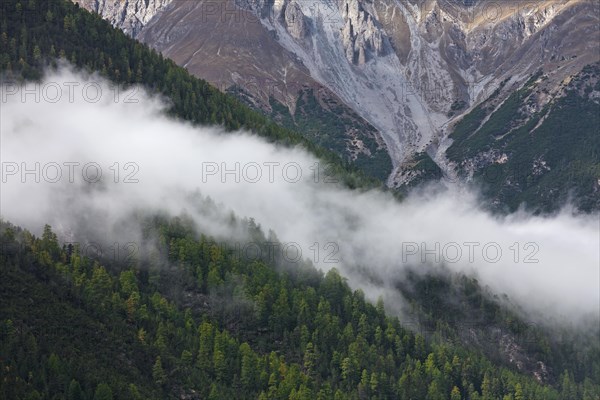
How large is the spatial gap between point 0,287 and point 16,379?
29139 mm

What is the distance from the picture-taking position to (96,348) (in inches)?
7431

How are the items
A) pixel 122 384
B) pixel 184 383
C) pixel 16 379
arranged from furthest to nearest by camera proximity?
pixel 184 383
pixel 122 384
pixel 16 379

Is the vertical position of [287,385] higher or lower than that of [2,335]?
higher

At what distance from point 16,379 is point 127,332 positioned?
32.3 m

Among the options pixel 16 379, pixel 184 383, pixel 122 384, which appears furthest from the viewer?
pixel 184 383

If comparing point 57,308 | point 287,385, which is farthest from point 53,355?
point 287,385

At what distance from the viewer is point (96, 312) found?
655 ft

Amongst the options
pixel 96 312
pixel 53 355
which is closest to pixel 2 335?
pixel 53 355

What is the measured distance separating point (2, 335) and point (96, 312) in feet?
72.3

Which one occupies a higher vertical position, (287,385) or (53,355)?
(287,385)

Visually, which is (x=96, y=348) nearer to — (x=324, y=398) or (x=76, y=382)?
(x=76, y=382)

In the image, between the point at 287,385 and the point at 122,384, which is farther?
the point at 287,385

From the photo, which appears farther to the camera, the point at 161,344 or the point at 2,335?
the point at 161,344

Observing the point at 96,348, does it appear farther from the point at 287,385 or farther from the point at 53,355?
the point at 287,385
